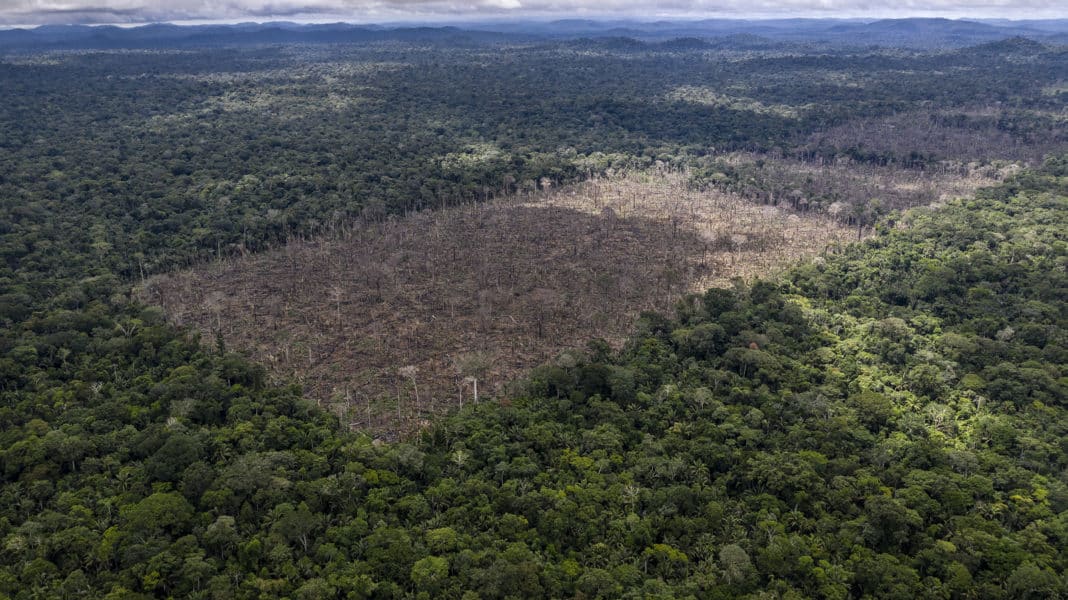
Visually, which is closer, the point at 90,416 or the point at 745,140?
the point at 90,416

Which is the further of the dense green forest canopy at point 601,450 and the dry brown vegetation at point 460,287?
the dry brown vegetation at point 460,287

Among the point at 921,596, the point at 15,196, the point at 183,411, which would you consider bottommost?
the point at 921,596

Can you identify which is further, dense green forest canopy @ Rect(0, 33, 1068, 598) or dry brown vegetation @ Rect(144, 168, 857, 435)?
dry brown vegetation @ Rect(144, 168, 857, 435)

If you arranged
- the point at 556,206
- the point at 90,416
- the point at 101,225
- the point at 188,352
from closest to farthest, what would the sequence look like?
1. the point at 90,416
2. the point at 188,352
3. the point at 101,225
4. the point at 556,206

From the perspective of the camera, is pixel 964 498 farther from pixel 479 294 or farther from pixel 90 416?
pixel 90 416

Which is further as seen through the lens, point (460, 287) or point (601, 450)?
point (460, 287)

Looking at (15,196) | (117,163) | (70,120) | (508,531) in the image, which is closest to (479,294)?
(508,531)

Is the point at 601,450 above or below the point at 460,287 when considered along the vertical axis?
below

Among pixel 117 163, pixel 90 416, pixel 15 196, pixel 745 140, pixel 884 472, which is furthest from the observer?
pixel 745 140
